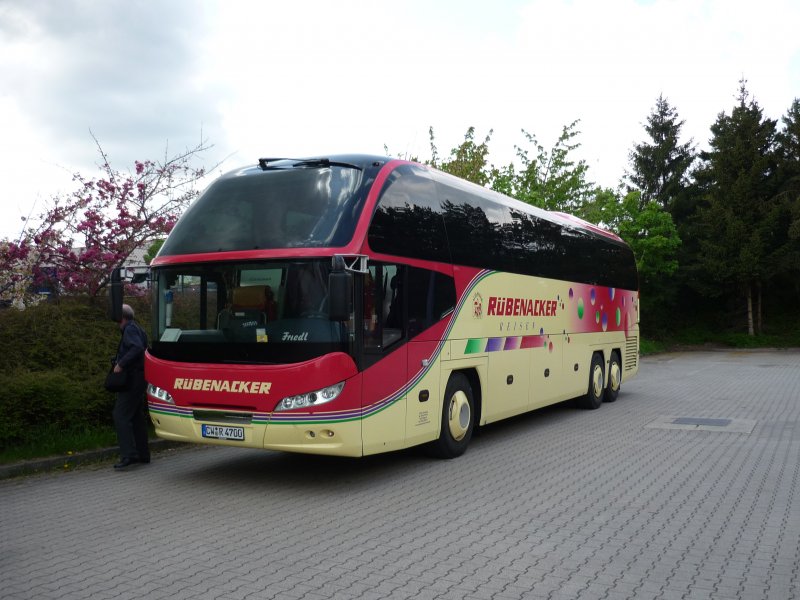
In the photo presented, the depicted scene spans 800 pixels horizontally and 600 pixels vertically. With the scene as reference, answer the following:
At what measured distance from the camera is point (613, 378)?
55.9 ft

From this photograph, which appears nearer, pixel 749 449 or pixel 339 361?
pixel 339 361

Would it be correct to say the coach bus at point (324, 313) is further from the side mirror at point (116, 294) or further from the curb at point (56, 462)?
the curb at point (56, 462)

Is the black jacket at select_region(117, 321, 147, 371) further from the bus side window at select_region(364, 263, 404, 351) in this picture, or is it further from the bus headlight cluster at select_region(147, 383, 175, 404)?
the bus side window at select_region(364, 263, 404, 351)

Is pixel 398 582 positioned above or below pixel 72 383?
below

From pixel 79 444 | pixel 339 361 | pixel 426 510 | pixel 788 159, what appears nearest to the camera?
pixel 426 510

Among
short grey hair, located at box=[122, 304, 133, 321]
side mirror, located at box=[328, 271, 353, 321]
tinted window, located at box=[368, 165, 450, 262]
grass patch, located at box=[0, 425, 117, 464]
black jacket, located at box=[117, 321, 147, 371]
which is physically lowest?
grass patch, located at box=[0, 425, 117, 464]

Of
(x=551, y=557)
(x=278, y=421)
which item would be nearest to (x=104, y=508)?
(x=278, y=421)

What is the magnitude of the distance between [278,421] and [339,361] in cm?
86

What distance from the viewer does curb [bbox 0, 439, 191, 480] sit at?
8.77 m

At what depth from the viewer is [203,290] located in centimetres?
829

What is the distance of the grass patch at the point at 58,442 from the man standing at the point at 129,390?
73 centimetres

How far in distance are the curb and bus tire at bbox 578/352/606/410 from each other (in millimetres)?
9191

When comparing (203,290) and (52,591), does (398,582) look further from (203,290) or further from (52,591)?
(203,290)

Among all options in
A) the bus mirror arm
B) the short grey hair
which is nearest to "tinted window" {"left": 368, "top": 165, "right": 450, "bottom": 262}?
the bus mirror arm
